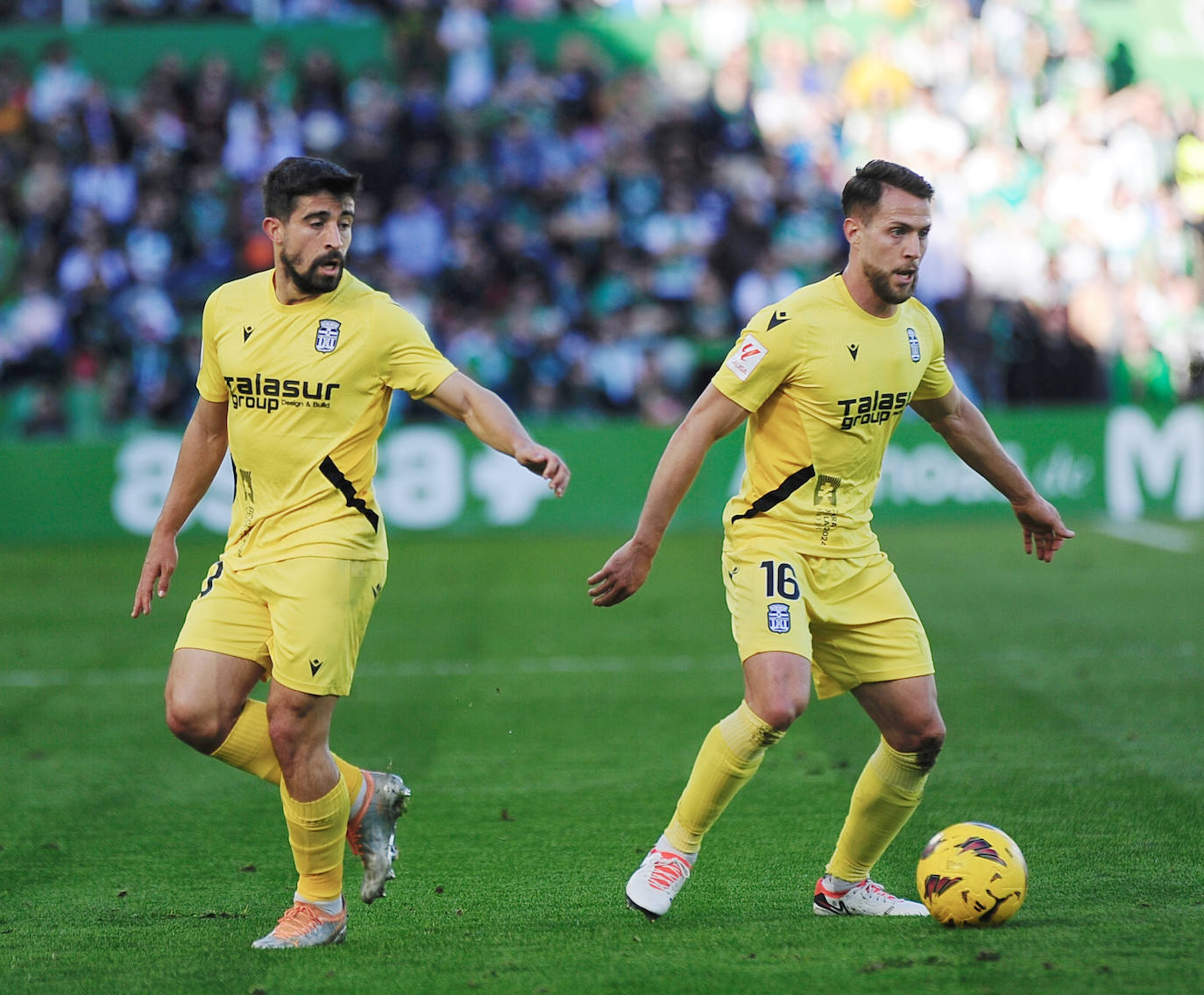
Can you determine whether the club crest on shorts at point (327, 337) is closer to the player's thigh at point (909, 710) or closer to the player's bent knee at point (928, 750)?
the player's thigh at point (909, 710)

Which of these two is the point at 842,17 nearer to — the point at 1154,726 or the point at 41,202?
the point at 41,202

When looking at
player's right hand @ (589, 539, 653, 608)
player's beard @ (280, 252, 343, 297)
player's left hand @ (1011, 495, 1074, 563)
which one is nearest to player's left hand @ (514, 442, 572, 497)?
player's right hand @ (589, 539, 653, 608)

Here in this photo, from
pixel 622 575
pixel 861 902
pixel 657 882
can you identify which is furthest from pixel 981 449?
pixel 657 882

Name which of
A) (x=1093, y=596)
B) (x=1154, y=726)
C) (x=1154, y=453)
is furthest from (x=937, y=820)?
(x=1154, y=453)

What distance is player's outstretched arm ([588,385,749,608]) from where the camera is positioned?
5059mm

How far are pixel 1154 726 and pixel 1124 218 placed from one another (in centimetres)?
1231

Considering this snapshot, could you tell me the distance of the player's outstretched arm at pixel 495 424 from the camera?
4.85 metres

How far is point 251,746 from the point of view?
5234 mm

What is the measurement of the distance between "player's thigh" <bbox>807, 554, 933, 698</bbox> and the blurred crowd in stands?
12050 millimetres

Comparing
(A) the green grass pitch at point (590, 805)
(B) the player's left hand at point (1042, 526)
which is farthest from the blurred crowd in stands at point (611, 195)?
(B) the player's left hand at point (1042, 526)

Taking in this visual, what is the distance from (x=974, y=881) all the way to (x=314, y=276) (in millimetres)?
2798

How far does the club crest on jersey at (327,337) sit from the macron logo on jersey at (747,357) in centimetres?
127

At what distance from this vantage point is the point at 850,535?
5.30 m

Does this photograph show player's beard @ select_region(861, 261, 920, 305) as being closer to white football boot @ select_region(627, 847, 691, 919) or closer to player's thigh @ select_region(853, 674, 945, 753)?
player's thigh @ select_region(853, 674, 945, 753)
